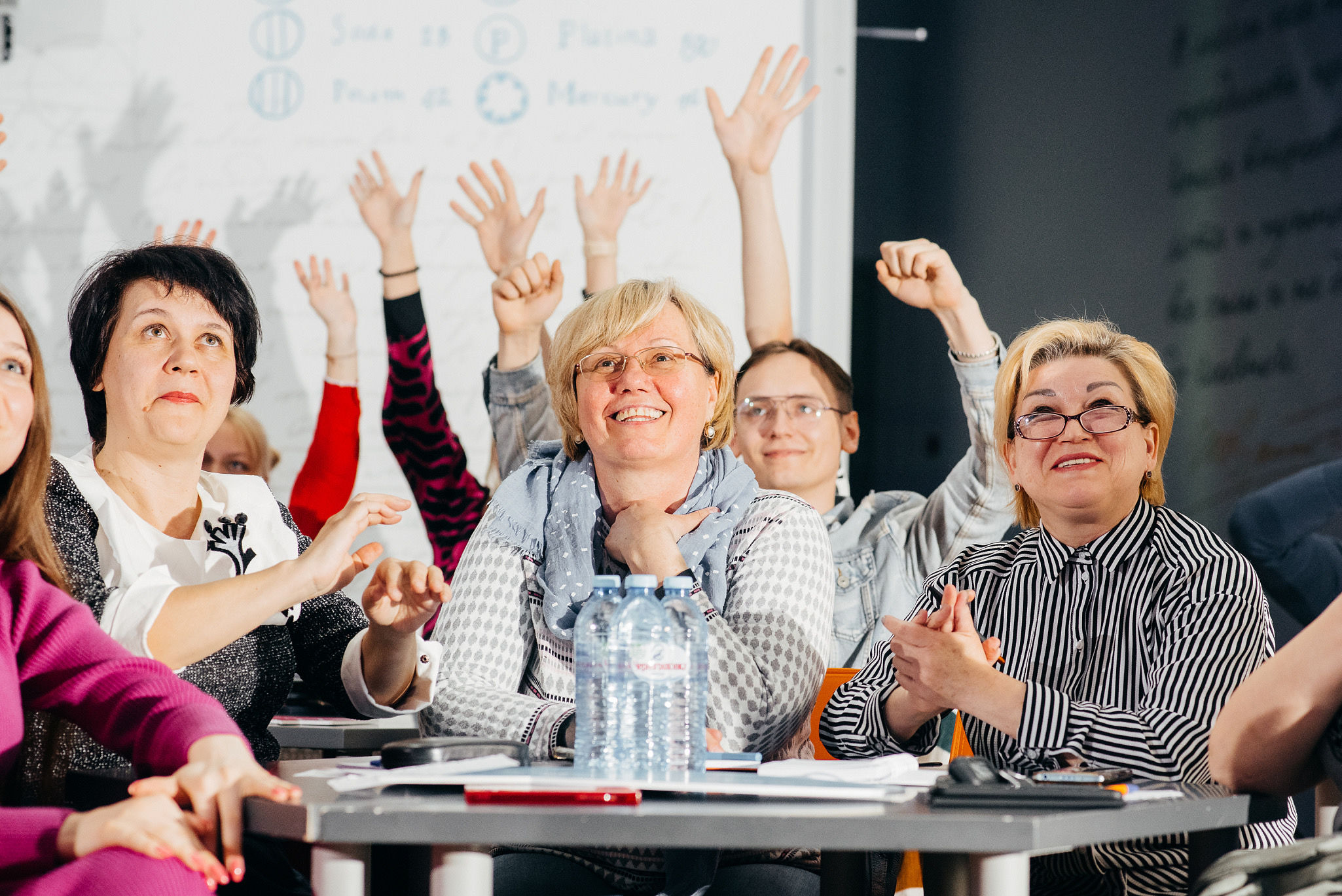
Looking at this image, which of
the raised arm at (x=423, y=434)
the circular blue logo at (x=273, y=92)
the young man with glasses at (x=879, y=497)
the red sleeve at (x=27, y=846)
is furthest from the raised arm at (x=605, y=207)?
the red sleeve at (x=27, y=846)

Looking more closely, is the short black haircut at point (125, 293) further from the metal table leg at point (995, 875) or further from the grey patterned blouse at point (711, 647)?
the metal table leg at point (995, 875)

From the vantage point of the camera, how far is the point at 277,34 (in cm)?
350

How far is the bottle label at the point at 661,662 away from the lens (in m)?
1.32

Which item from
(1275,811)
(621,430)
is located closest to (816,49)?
(621,430)

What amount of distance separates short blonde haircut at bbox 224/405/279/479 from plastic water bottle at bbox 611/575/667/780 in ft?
6.95

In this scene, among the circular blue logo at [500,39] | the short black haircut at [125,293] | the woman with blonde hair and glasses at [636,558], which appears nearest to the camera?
the woman with blonde hair and glasses at [636,558]

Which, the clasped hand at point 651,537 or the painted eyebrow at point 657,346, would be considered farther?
the painted eyebrow at point 657,346

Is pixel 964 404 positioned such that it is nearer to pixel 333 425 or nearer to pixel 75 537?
pixel 333 425

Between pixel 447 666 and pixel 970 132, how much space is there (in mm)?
2340

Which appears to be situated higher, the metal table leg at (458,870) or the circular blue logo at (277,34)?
the circular blue logo at (277,34)

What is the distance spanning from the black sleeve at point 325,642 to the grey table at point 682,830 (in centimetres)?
77

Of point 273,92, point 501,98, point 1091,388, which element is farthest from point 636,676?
point 273,92

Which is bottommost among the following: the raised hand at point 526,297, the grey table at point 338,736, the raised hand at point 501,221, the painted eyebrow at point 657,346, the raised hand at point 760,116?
the grey table at point 338,736

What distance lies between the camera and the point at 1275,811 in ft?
4.38
